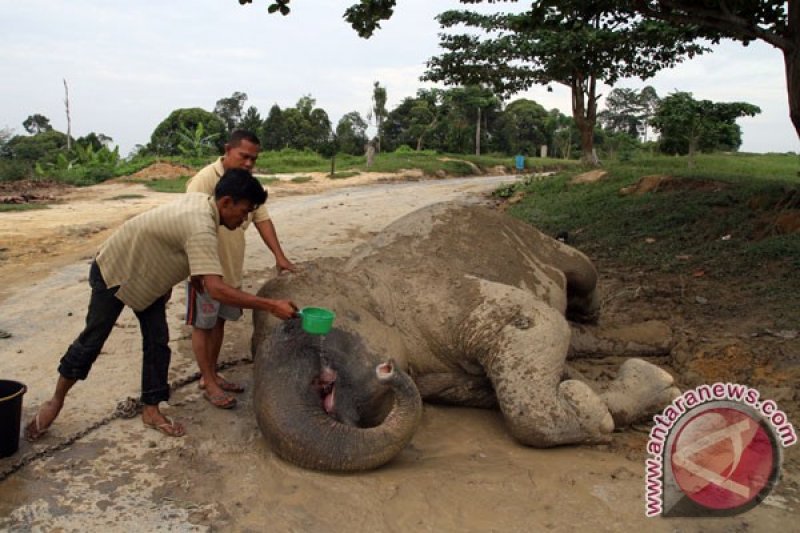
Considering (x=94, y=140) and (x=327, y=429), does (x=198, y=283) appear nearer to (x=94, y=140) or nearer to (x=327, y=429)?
(x=327, y=429)

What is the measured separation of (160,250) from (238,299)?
599 mm

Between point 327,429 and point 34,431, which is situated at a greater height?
point 327,429

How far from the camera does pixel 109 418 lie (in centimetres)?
426

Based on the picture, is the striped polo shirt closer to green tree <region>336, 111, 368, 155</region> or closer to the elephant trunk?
the elephant trunk

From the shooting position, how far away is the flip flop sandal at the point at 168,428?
4.07 m

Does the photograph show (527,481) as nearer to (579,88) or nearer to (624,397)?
(624,397)

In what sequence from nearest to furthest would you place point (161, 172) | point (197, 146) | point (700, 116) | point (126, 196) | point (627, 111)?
point (700, 116), point (126, 196), point (161, 172), point (197, 146), point (627, 111)

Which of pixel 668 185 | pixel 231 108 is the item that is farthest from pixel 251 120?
pixel 668 185

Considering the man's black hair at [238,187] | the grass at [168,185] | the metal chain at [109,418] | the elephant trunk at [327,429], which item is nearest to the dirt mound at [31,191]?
the grass at [168,185]

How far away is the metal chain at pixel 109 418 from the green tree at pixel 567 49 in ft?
17.4

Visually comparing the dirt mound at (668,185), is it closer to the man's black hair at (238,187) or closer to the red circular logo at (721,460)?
the red circular logo at (721,460)

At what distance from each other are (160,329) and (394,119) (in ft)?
138

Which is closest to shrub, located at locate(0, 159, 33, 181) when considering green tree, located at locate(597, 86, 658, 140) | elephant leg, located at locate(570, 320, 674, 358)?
elephant leg, located at locate(570, 320, 674, 358)

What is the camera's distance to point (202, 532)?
3.11 metres
